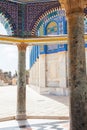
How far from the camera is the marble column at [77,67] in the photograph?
4258mm

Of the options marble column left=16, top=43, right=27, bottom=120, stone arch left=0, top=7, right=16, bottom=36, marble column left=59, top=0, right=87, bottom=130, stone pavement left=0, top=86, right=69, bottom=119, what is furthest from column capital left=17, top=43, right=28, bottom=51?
marble column left=59, top=0, right=87, bottom=130

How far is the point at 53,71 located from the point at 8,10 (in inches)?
499

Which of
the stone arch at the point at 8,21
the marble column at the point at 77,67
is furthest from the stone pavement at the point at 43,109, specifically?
the marble column at the point at 77,67

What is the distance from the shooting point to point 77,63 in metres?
4.34

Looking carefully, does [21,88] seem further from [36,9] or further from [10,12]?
[36,9]

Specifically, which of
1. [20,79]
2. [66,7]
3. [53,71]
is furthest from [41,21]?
[53,71]

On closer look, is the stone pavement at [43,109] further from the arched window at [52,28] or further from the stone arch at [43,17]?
the arched window at [52,28]

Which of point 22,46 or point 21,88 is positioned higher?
point 22,46

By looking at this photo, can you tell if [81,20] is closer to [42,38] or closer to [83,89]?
[83,89]

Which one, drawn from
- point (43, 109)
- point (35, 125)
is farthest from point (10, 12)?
point (43, 109)

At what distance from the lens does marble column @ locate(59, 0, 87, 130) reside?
426 centimetres

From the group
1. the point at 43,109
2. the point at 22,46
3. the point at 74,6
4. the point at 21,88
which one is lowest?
the point at 43,109

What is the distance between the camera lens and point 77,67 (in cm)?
433

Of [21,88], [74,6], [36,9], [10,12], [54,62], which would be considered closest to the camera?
[74,6]
